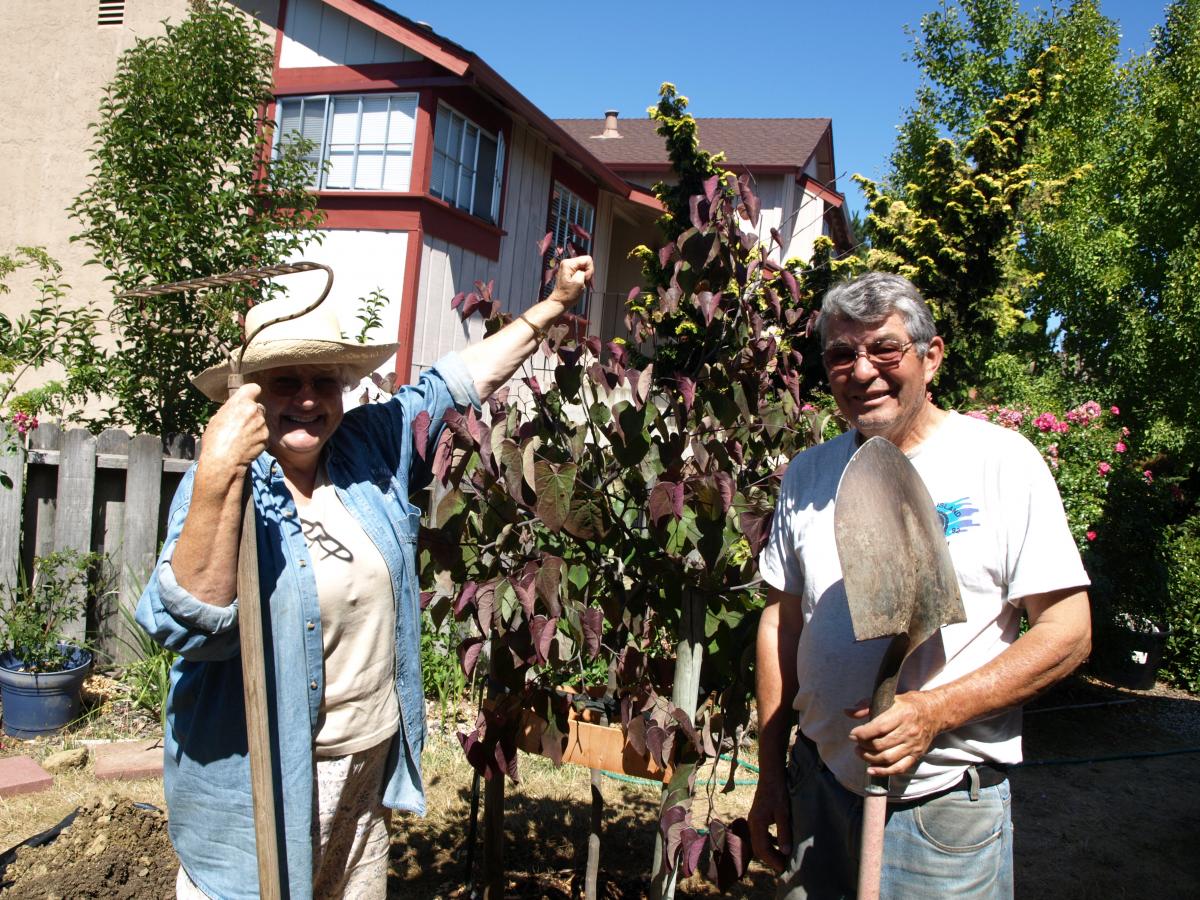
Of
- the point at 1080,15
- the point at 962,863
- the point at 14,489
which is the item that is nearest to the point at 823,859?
the point at 962,863

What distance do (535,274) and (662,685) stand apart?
31.7 feet

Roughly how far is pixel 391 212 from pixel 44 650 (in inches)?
223

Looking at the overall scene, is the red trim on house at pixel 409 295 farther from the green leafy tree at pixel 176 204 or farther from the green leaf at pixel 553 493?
the green leaf at pixel 553 493

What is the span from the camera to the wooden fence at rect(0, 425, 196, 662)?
5.04 metres

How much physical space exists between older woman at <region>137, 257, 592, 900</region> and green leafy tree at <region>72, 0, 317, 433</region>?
11.7 ft

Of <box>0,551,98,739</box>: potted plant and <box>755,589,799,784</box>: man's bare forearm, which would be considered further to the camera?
<box>0,551,98,739</box>: potted plant

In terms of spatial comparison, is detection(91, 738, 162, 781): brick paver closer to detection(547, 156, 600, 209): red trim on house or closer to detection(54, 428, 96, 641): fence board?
detection(54, 428, 96, 641): fence board

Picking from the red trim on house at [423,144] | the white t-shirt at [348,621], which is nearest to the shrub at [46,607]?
the white t-shirt at [348,621]

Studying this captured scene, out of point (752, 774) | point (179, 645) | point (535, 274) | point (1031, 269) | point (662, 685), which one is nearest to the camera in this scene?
point (179, 645)

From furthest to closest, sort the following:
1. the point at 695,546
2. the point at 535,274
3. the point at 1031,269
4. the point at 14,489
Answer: the point at 1031,269, the point at 535,274, the point at 14,489, the point at 695,546

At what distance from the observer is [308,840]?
1.83m

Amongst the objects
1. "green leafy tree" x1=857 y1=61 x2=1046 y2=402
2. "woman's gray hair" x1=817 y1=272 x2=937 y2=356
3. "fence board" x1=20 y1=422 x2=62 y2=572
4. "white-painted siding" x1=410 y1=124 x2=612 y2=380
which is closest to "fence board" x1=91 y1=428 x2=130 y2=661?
"fence board" x1=20 y1=422 x2=62 y2=572

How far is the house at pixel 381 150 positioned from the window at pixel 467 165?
2 centimetres

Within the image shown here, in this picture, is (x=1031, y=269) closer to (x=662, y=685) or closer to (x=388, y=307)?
(x=388, y=307)
